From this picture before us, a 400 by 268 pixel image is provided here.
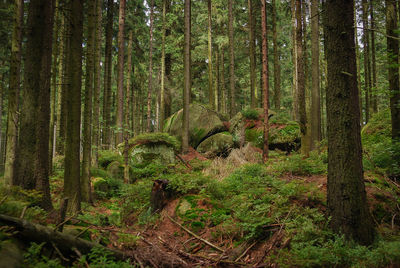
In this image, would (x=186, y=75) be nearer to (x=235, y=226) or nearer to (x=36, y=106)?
(x=36, y=106)

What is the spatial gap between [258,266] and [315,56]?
11.3 m

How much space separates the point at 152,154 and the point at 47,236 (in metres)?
9.99

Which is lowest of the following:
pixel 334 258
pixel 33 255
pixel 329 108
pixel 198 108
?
pixel 334 258

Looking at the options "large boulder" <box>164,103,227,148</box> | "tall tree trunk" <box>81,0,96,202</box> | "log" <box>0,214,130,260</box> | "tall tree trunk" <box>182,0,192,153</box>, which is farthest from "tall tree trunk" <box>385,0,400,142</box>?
"large boulder" <box>164,103,227,148</box>

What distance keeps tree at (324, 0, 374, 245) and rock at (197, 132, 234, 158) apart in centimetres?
1056

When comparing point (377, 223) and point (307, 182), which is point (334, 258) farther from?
point (307, 182)

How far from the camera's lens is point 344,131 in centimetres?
459

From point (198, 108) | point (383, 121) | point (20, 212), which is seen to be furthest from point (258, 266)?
point (198, 108)

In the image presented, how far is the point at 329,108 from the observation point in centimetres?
478

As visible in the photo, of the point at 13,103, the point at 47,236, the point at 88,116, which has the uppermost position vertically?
the point at 13,103

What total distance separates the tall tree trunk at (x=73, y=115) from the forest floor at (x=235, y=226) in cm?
125

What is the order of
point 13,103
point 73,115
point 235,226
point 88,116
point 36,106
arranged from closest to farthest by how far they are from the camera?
point 235,226 < point 36,106 < point 73,115 < point 13,103 < point 88,116

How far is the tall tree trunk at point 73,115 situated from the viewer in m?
7.17

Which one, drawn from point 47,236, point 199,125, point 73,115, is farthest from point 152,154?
point 47,236
